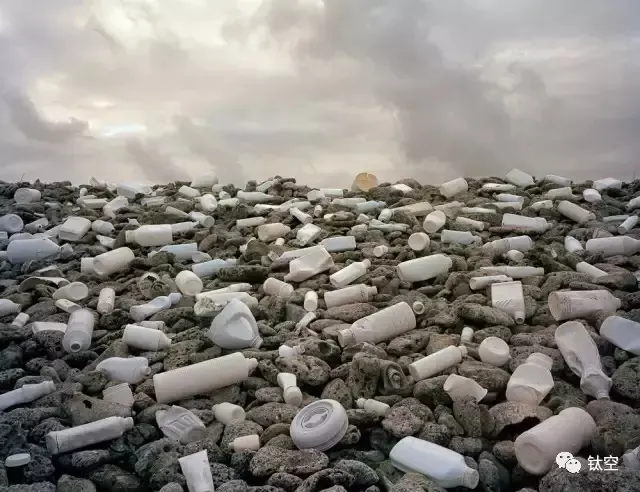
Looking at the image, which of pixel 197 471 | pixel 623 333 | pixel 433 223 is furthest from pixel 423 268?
pixel 197 471

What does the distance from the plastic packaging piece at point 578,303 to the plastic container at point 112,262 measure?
9.88 feet

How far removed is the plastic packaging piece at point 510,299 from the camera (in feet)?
12.9

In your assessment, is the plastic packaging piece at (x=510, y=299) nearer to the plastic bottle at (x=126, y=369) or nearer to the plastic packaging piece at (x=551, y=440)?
the plastic packaging piece at (x=551, y=440)

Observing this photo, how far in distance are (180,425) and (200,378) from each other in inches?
12.1

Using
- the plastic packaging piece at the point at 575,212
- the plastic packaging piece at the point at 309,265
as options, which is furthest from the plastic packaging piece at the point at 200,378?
the plastic packaging piece at the point at 575,212

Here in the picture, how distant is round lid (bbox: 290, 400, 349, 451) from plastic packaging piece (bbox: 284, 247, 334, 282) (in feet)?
5.72

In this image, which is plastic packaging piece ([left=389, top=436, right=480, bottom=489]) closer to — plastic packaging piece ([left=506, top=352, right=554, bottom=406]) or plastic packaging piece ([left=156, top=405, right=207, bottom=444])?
plastic packaging piece ([left=506, top=352, right=554, bottom=406])

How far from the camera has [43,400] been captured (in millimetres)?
3340

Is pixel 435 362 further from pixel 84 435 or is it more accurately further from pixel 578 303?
pixel 84 435

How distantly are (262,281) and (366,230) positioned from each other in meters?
1.09

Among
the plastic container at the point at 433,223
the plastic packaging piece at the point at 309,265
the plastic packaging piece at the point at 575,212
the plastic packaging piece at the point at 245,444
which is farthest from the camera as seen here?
the plastic packaging piece at the point at 575,212

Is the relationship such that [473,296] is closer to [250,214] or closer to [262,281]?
[262,281]

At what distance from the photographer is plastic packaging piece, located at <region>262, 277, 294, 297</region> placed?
14.6ft

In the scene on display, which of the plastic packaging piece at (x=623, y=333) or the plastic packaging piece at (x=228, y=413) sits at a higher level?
the plastic packaging piece at (x=623, y=333)
